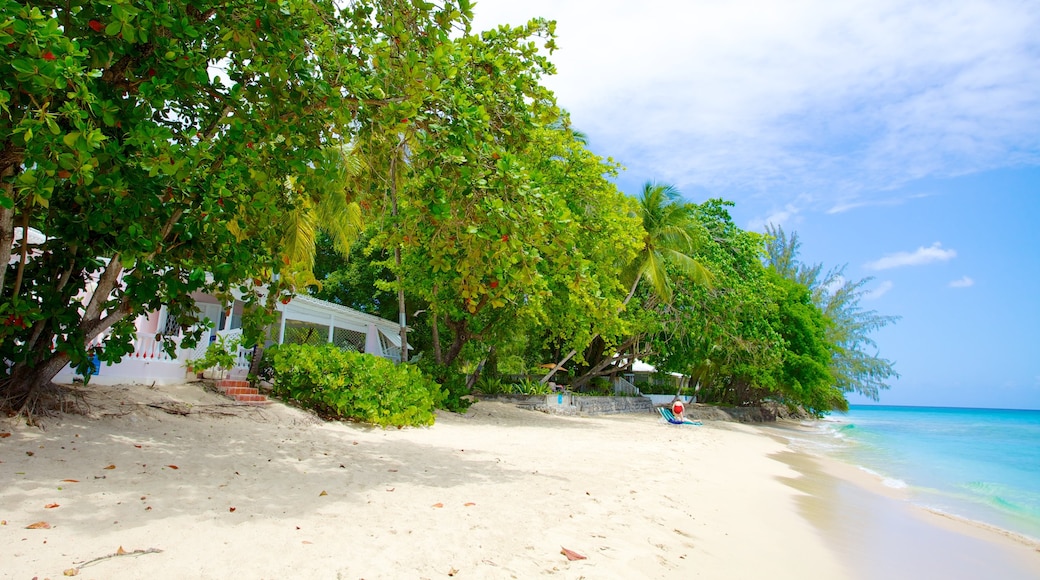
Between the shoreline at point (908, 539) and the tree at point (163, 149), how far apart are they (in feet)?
19.8

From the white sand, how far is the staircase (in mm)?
1784

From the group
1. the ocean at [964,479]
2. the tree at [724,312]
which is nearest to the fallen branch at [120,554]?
the ocean at [964,479]

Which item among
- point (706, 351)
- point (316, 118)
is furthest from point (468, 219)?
point (706, 351)

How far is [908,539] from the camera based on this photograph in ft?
20.3

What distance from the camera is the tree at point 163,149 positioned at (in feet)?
13.6

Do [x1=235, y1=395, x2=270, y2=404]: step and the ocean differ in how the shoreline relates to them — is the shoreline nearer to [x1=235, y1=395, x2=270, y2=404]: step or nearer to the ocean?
the ocean

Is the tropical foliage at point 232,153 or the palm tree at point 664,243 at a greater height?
the palm tree at point 664,243

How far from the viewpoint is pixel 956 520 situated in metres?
7.67

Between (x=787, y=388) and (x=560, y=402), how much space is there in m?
12.7

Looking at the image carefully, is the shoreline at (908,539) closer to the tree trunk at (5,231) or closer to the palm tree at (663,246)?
the tree trunk at (5,231)

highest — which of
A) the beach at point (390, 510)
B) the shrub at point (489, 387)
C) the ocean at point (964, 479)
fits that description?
the shrub at point (489, 387)

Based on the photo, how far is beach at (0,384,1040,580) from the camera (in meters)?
3.26

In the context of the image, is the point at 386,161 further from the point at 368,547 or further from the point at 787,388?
the point at 787,388

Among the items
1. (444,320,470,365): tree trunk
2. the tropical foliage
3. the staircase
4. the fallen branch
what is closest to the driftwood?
the fallen branch
